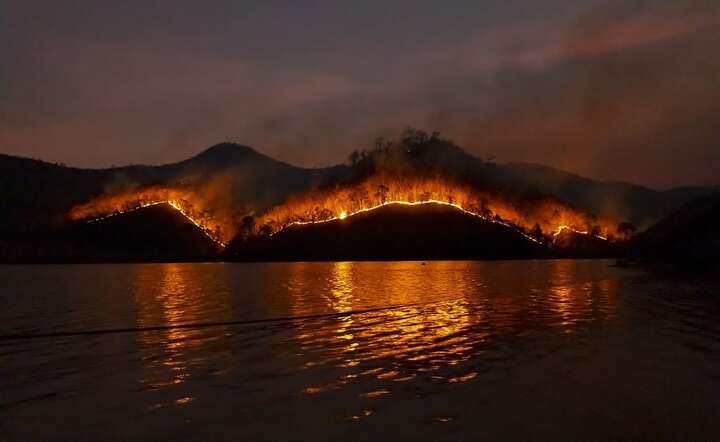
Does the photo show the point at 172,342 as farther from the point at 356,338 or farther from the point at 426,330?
the point at 426,330

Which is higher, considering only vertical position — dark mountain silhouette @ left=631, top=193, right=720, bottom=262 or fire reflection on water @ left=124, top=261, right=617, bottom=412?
dark mountain silhouette @ left=631, top=193, right=720, bottom=262

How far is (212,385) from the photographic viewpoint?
16312 mm

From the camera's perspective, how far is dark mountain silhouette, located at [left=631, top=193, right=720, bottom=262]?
84062mm

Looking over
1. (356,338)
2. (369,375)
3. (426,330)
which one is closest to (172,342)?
(356,338)

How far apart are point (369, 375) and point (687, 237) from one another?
92630mm

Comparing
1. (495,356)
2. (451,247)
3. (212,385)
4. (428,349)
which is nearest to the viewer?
(212,385)

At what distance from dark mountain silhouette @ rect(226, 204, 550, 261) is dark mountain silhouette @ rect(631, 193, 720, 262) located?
5601 centimetres

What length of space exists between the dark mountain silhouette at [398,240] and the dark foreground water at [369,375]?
470 feet

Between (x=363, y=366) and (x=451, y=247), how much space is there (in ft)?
535

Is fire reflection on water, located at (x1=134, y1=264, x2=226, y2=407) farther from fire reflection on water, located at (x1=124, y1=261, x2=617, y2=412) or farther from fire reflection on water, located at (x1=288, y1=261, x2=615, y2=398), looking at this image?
fire reflection on water, located at (x1=288, y1=261, x2=615, y2=398)

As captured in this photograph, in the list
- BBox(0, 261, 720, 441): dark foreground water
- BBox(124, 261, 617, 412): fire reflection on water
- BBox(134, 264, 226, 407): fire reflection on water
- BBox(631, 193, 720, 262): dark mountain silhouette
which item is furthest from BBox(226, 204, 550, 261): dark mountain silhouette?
BBox(0, 261, 720, 441): dark foreground water

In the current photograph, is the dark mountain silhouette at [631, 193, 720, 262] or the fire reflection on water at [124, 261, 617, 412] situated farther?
the dark mountain silhouette at [631, 193, 720, 262]

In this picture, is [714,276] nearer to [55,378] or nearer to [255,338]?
[255,338]

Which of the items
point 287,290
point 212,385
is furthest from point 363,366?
point 287,290
